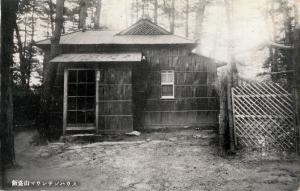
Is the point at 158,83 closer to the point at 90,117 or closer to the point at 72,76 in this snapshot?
the point at 90,117

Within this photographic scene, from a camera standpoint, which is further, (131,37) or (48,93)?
(131,37)

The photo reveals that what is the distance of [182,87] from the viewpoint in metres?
15.5

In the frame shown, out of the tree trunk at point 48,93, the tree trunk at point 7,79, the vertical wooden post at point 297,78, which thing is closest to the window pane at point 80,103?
the tree trunk at point 48,93

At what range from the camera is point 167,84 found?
15531 millimetres

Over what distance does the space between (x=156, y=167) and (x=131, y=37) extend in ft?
31.6

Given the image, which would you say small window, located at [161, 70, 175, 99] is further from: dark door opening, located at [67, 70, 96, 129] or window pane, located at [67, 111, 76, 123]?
window pane, located at [67, 111, 76, 123]

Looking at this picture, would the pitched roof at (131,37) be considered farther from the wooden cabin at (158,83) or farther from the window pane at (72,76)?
the window pane at (72,76)

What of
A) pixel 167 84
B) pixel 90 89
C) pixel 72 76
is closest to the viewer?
pixel 72 76

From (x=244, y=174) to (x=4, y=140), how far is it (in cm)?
658

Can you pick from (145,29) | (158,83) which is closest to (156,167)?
(158,83)

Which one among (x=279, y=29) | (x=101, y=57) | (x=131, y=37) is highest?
(x=279, y=29)

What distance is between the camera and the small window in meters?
15.5

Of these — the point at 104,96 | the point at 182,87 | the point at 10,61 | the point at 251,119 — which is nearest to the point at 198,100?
the point at 182,87

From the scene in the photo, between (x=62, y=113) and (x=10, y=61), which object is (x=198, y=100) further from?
(x=10, y=61)
